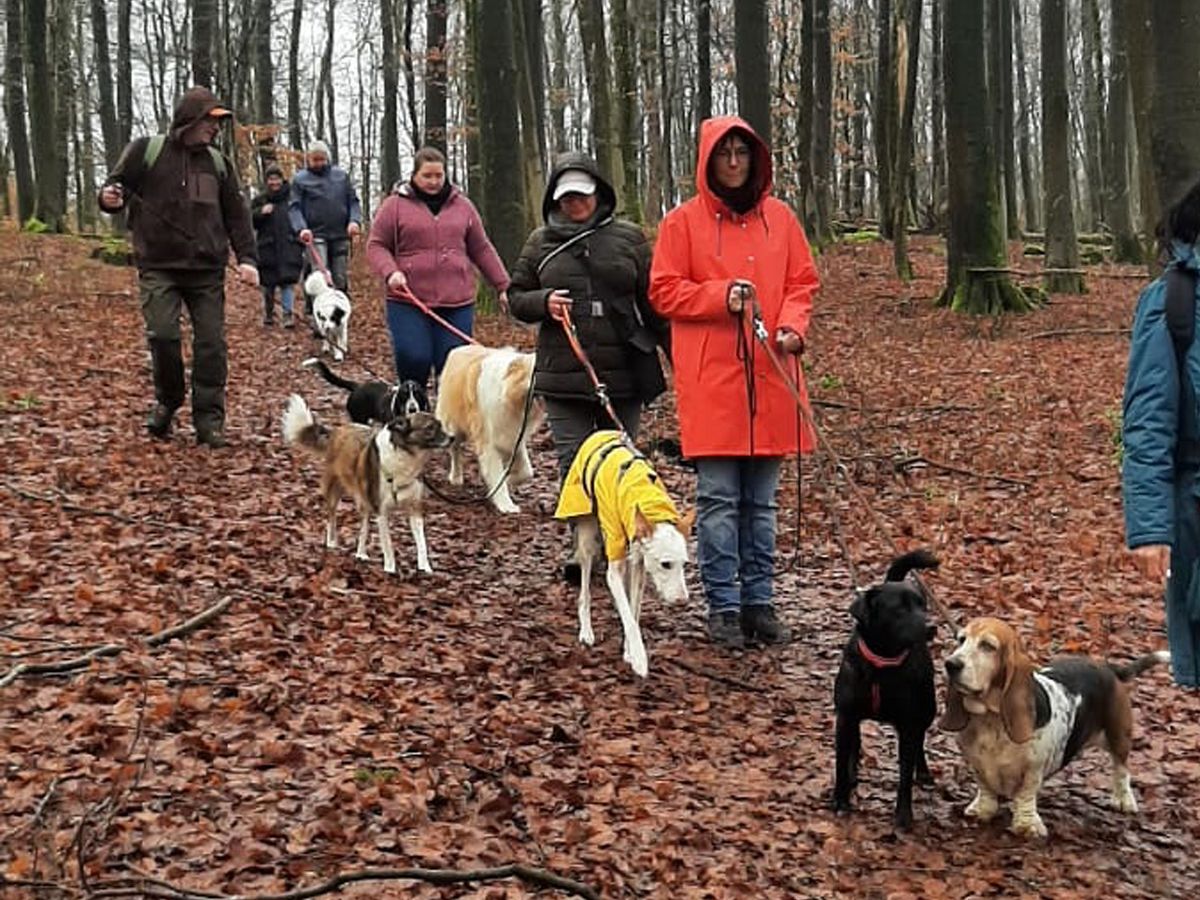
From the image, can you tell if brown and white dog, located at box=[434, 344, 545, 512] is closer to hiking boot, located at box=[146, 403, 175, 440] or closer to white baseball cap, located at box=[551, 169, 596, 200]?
white baseball cap, located at box=[551, 169, 596, 200]

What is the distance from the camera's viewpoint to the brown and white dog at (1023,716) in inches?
180

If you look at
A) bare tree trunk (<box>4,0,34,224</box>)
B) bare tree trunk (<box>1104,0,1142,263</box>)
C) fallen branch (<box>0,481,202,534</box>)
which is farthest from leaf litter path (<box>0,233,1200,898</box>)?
bare tree trunk (<box>4,0,34,224</box>)

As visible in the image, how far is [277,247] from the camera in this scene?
57.3 ft

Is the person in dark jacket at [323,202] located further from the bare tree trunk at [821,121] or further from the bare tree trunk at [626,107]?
the bare tree trunk at [821,121]

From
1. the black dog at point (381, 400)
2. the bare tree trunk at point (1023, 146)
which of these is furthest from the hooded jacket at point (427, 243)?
the bare tree trunk at point (1023, 146)

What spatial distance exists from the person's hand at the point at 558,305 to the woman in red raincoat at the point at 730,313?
0.71 metres

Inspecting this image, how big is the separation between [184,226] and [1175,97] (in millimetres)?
7849

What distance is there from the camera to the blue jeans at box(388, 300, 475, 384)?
979 cm

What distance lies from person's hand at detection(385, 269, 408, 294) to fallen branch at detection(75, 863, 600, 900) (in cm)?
585

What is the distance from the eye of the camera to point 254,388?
13547 millimetres

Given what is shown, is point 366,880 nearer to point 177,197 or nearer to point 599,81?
point 177,197

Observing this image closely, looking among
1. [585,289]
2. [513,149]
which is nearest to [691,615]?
[585,289]

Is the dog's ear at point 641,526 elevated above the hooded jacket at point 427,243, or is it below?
below

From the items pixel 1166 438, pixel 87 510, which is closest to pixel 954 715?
pixel 1166 438
